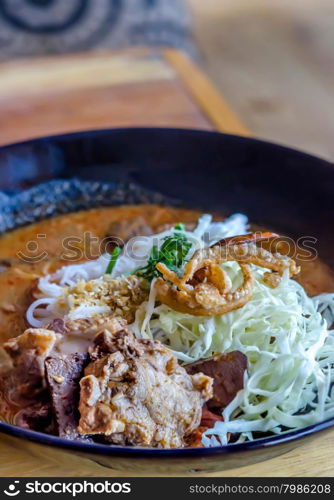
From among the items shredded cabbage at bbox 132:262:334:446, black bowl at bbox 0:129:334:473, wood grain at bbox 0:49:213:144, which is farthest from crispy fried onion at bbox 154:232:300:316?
wood grain at bbox 0:49:213:144

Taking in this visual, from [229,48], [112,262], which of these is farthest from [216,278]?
[229,48]

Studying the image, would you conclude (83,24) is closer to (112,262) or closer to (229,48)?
(229,48)

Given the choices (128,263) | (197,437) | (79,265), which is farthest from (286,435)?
(79,265)

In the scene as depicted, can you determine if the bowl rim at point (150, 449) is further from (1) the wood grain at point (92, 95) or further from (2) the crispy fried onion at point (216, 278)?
(1) the wood grain at point (92, 95)

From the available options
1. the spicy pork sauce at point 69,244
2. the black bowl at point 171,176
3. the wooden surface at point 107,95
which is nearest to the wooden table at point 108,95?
the wooden surface at point 107,95

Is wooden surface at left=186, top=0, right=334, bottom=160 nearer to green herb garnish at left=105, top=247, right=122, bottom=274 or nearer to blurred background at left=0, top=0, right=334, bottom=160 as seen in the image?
blurred background at left=0, top=0, right=334, bottom=160

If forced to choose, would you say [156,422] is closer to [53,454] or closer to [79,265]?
[53,454]
